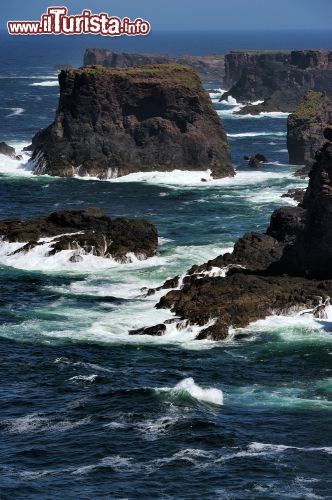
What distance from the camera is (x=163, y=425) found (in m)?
61.6

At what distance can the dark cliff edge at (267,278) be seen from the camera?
80.1 metres

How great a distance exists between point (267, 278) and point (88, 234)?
21.5 metres

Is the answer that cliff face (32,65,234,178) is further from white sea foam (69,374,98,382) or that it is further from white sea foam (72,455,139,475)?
white sea foam (72,455,139,475)

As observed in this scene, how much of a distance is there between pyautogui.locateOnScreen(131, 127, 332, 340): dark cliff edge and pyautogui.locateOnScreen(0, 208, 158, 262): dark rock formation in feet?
34.5

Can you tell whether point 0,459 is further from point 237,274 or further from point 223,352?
point 237,274

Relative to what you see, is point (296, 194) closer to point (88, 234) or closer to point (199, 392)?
point (88, 234)

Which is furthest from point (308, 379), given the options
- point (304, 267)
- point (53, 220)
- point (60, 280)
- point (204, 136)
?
point (204, 136)

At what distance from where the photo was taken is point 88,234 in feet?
332

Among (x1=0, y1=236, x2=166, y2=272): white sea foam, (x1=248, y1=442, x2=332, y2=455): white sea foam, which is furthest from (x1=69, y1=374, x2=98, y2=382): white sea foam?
(x1=0, y1=236, x2=166, y2=272): white sea foam

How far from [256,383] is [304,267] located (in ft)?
60.7

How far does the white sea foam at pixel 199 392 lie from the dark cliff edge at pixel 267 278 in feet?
36.5

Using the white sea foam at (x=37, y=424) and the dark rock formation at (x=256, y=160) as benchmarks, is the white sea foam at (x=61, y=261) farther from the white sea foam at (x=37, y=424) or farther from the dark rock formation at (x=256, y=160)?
the dark rock formation at (x=256, y=160)

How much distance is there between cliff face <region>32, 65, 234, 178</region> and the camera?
14325cm

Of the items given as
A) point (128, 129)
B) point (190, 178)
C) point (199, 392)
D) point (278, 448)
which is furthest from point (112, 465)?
point (128, 129)
